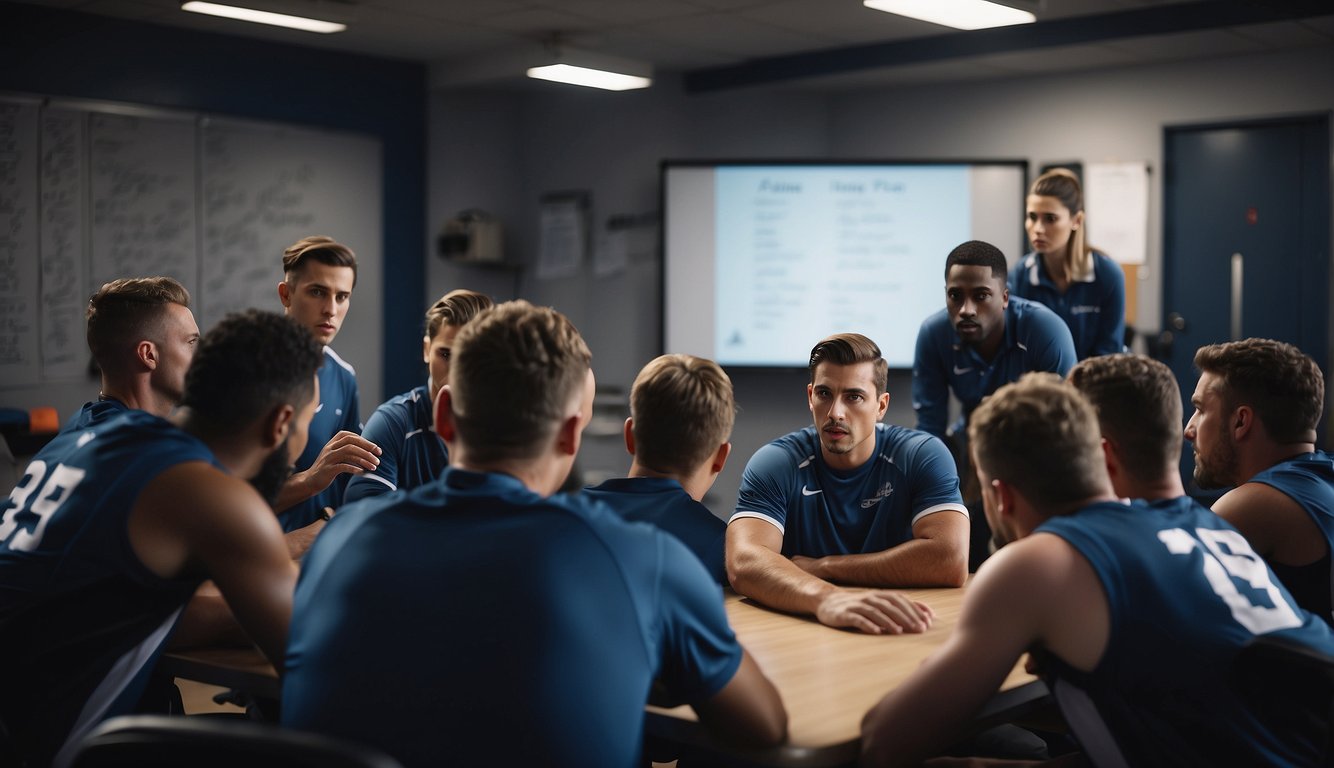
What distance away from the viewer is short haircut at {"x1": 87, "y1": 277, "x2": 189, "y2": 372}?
99.3 inches

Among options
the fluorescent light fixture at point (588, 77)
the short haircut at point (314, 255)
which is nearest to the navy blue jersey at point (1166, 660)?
the short haircut at point (314, 255)

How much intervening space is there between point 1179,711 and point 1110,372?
1.77ft

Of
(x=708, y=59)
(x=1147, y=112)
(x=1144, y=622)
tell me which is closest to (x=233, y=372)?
(x=1144, y=622)

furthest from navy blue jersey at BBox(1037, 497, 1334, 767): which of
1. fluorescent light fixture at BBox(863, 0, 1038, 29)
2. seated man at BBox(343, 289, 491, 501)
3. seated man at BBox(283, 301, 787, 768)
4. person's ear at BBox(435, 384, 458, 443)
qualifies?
fluorescent light fixture at BBox(863, 0, 1038, 29)

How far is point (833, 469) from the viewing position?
2869 millimetres

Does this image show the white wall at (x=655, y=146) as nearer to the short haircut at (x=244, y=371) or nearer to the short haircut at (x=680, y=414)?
the short haircut at (x=680, y=414)

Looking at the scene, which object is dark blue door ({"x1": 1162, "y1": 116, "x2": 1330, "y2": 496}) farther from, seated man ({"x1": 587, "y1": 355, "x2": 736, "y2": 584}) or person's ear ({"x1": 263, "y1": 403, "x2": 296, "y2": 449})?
person's ear ({"x1": 263, "y1": 403, "x2": 296, "y2": 449})

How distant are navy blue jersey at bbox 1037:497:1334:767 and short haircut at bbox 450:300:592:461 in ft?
2.29

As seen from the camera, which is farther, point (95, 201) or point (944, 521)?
point (95, 201)

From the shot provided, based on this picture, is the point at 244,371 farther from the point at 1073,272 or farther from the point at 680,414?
the point at 1073,272

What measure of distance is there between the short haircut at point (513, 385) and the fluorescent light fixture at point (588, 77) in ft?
14.5

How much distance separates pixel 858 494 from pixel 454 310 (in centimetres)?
114

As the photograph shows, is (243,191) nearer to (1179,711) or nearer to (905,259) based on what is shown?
(905,259)

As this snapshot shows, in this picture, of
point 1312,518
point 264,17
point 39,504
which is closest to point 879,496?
point 1312,518
